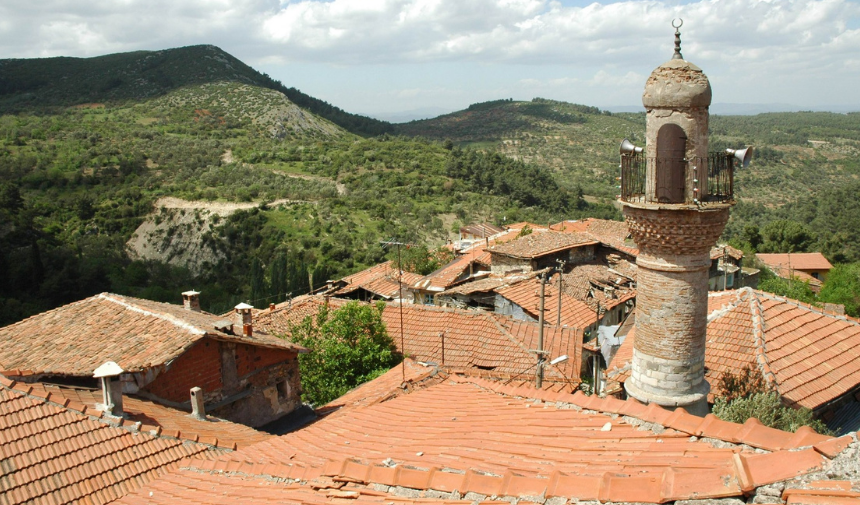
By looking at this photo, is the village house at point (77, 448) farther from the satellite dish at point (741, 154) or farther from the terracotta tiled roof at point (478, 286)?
the terracotta tiled roof at point (478, 286)

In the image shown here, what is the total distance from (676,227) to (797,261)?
1470 inches

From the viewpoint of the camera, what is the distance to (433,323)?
59.2 ft

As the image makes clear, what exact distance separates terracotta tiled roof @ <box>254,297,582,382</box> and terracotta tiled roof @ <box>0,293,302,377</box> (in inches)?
216

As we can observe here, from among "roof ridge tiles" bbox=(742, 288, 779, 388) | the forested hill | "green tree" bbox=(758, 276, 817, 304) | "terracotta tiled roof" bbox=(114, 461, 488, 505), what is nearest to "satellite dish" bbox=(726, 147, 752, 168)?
"roof ridge tiles" bbox=(742, 288, 779, 388)

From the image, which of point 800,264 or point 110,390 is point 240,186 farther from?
point 110,390

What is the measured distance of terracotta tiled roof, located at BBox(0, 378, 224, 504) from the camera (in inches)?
232

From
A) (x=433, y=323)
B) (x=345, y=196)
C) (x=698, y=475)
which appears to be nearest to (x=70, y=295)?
(x=433, y=323)

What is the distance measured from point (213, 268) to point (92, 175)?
18039 millimetres

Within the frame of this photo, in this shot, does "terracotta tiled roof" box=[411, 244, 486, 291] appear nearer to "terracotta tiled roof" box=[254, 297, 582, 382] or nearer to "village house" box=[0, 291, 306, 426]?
"terracotta tiled roof" box=[254, 297, 582, 382]

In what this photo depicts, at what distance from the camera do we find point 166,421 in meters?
8.22

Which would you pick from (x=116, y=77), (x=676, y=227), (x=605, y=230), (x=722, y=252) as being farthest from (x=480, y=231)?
(x=116, y=77)

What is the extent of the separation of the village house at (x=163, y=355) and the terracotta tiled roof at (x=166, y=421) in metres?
0.56

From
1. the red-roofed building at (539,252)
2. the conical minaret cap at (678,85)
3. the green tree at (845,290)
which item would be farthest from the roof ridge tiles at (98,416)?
the green tree at (845,290)

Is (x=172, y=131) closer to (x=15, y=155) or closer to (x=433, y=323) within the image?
(x=15, y=155)
